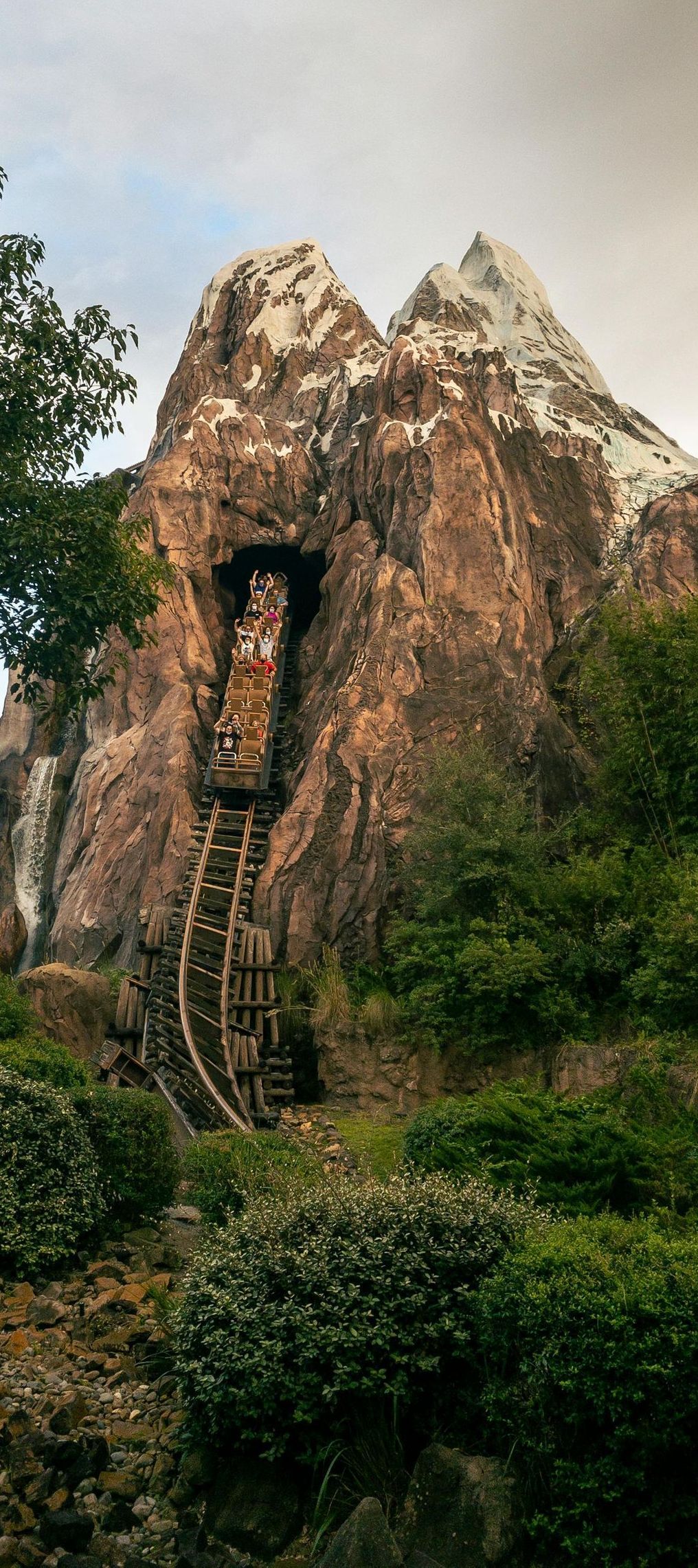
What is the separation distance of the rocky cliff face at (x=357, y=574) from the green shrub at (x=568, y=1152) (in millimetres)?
9106

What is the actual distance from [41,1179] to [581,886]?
8326mm

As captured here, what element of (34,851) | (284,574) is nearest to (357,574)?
(284,574)

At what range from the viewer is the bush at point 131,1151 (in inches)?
348

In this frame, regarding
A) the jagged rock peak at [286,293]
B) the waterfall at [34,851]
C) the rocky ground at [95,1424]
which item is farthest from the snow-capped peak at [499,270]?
the rocky ground at [95,1424]

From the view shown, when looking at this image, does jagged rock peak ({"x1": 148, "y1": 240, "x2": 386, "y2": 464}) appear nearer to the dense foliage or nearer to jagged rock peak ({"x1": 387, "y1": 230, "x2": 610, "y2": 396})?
jagged rock peak ({"x1": 387, "y1": 230, "x2": 610, "y2": 396})

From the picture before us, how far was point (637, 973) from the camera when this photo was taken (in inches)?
483

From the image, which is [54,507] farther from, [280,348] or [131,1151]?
[280,348]

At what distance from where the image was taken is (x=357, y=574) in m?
25.6

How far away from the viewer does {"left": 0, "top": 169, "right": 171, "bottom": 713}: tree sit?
1284cm

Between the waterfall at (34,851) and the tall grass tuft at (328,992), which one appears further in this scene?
the waterfall at (34,851)

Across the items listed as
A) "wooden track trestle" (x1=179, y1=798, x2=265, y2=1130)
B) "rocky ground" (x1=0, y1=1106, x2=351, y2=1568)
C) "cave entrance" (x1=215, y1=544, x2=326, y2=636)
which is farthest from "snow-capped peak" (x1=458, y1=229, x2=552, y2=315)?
"rocky ground" (x1=0, y1=1106, x2=351, y2=1568)

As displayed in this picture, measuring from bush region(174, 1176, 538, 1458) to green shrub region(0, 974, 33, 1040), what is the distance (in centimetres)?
494

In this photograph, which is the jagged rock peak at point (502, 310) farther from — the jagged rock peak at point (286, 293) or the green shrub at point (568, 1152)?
the green shrub at point (568, 1152)

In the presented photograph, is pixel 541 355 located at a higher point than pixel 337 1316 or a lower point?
higher
